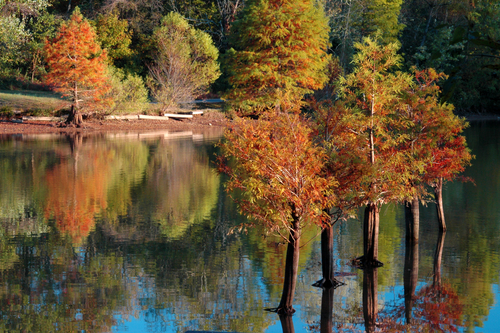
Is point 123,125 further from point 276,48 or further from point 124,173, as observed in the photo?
point 124,173

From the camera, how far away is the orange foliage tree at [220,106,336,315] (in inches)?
381

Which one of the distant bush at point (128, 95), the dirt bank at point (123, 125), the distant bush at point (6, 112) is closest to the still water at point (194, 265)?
the dirt bank at point (123, 125)

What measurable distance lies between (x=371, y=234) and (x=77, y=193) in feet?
39.3

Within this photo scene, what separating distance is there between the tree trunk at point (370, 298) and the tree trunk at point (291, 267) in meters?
1.41

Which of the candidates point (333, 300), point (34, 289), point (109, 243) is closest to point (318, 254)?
point (333, 300)

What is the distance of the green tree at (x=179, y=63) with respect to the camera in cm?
4694

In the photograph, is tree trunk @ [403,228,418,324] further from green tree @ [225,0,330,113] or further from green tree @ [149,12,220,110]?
green tree @ [149,12,220,110]

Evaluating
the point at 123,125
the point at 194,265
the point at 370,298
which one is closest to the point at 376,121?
the point at 370,298

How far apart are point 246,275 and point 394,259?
3678 mm

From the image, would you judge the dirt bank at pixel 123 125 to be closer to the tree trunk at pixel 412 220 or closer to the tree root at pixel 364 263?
the tree trunk at pixel 412 220

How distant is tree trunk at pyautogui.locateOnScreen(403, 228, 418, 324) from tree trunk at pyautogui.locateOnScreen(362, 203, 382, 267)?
2.35 feet

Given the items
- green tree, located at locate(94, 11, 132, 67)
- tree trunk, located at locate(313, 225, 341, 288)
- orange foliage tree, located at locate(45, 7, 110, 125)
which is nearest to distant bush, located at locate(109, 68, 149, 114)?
orange foliage tree, located at locate(45, 7, 110, 125)

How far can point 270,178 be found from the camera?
389 inches

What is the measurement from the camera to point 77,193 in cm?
2109
